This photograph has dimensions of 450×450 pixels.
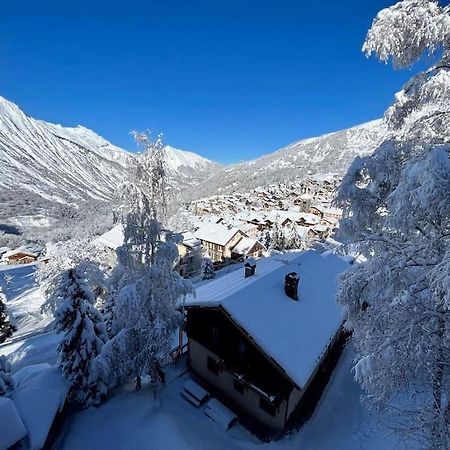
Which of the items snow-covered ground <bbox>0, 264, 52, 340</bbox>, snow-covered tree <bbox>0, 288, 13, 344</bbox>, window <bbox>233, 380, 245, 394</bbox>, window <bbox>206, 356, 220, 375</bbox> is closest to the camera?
window <bbox>233, 380, 245, 394</bbox>

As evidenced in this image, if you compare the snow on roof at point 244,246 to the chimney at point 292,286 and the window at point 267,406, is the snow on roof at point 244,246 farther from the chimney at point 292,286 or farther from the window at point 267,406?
the window at point 267,406

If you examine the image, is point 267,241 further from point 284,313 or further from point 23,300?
point 23,300

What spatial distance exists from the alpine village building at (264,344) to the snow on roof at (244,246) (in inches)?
1304

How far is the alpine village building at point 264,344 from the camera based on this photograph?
14180mm

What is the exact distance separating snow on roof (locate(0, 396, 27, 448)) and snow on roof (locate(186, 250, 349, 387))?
9058 mm

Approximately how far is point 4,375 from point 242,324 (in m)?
12.5

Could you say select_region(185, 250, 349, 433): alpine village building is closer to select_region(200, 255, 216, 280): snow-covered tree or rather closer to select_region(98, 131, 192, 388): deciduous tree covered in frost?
select_region(98, 131, 192, 388): deciduous tree covered in frost

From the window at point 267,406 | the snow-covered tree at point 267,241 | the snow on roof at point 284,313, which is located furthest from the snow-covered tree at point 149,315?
the snow-covered tree at point 267,241

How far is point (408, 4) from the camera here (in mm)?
6312

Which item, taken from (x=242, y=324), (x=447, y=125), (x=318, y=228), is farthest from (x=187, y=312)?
(x=318, y=228)

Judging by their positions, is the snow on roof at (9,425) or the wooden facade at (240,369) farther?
the wooden facade at (240,369)

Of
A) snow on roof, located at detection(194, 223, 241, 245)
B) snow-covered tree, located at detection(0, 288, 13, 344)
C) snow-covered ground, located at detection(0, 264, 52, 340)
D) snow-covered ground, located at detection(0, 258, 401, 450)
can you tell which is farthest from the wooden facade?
snow on roof, located at detection(194, 223, 241, 245)

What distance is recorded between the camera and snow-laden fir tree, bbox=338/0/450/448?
589 cm

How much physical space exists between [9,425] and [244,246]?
44.7 meters
